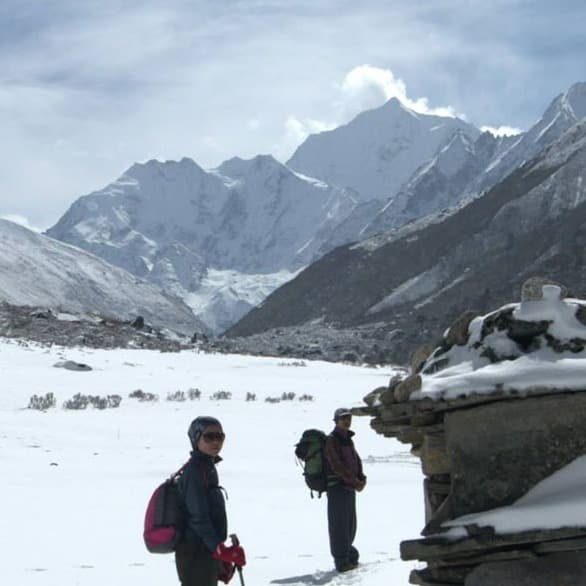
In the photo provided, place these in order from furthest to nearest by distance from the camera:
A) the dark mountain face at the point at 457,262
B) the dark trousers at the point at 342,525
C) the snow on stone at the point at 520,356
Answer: the dark mountain face at the point at 457,262 → the dark trousers at the point at 342,525 → the snow on stone at the point at 520,356

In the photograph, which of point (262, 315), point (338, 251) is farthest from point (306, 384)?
point (338, 251)

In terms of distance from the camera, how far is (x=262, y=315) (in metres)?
154

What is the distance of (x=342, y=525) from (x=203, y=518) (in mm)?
3332

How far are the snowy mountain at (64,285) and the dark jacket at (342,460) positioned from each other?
134142 mm

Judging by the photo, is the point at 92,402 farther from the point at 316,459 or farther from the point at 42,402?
the point at 316,459

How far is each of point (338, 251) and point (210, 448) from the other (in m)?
158

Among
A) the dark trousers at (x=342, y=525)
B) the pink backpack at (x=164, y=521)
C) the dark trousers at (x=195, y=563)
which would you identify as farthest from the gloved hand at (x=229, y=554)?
the dark trousers at (x=342, y=525)

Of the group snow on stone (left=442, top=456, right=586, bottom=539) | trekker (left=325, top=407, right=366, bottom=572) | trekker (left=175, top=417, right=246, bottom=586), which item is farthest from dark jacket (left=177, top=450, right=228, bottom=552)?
trekker (left=325, top=407, right=366, bottom=572)

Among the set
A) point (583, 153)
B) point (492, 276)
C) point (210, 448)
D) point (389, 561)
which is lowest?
point (389, 561)

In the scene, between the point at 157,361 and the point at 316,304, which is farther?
the point at 316,304

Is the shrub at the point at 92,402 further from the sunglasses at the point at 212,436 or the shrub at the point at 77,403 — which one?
the sunglasses at the point at 212,436

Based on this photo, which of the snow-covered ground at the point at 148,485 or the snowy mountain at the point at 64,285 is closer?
the snow-covered ground at the point at 148,485

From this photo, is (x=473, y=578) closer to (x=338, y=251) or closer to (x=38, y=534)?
(x=38, y=534)

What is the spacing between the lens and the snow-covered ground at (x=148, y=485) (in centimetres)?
925
